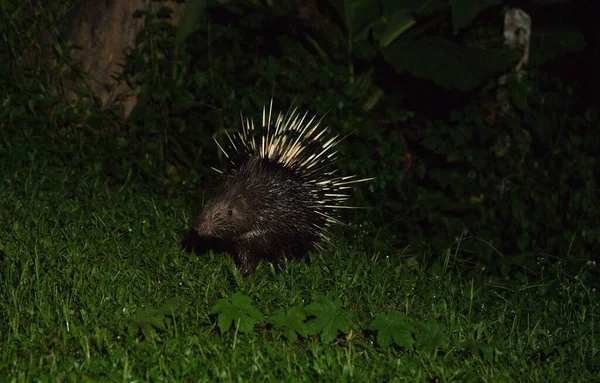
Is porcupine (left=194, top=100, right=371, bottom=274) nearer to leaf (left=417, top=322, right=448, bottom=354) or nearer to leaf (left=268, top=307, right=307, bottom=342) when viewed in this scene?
leaf (left=268, top=307, right=307, bottom=342)

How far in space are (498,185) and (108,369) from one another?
15.5ft

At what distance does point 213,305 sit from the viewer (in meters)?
5.12

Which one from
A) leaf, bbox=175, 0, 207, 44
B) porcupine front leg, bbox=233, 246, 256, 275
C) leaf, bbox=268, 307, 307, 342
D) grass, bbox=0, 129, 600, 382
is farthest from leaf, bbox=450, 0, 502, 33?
leaf, bbox=268, 307, 307, 342

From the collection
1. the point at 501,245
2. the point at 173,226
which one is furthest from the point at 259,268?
the point at 501,245

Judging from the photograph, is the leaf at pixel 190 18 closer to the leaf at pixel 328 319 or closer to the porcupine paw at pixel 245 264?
the porcupine paw at pixel 245 264

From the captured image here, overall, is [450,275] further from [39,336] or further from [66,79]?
[66,79]

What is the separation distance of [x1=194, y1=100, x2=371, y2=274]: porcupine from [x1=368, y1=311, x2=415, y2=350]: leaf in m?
1.22

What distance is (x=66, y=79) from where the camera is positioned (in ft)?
27.2

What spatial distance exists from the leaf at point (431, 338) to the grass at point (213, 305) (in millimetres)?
12

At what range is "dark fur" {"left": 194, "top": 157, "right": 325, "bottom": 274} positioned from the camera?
5750 millimetres

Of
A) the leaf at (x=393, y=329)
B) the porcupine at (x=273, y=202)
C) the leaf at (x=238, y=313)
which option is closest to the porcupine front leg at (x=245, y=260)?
the porcupine at (x=273, y=202)

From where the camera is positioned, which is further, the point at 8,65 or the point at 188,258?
the point at 8,65

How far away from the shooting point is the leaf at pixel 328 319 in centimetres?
465

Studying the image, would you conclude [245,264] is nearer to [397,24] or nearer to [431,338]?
[431,338]
